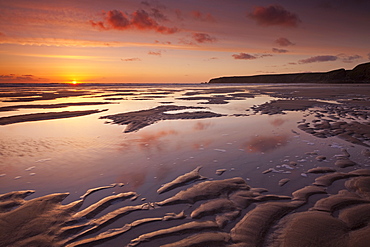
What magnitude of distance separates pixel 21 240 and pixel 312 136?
7183 millimetres

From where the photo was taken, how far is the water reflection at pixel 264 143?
18.0 ft

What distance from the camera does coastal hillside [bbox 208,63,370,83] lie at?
81062 mm

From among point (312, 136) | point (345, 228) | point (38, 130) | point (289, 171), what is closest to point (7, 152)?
point (38, 130)

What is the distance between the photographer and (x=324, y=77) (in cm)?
10175

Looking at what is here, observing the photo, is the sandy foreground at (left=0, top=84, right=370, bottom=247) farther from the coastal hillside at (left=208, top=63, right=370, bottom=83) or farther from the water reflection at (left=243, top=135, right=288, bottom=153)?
the coastal hillside at (left=208, top=63, right=370, bottom=83)

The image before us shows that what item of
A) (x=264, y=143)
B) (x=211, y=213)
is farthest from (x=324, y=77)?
(x=211, y=213)

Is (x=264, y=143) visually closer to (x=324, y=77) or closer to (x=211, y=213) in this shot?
(x=211, y=213)

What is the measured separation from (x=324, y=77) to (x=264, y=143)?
117m

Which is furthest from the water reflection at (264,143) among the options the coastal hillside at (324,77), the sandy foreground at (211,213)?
the coastal hillside at (324,77)

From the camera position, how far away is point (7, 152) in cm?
552

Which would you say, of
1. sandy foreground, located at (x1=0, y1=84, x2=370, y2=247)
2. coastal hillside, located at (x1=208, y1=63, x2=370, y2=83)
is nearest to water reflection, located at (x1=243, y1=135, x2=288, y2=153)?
sandy foreground, located at (x1=0, y1=84, x2=370, y2=247)

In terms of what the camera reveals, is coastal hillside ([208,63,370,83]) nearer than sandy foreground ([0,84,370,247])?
No

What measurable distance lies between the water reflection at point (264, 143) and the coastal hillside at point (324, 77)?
91324 millimetres

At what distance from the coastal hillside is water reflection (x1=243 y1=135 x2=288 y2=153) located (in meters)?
91.3
